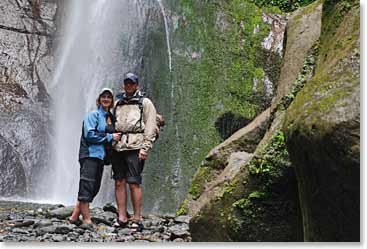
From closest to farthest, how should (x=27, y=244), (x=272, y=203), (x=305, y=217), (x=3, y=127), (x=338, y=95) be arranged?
(x=338, y=95), (x=305, y=217), (x=27, y=244), (x=272, y=203), (x=3, y=127)

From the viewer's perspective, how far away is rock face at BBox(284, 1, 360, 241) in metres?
1.83

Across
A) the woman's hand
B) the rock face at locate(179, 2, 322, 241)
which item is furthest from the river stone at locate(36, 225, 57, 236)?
the rock face at locate(179, 2, 322, 241)

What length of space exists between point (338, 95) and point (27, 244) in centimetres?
154

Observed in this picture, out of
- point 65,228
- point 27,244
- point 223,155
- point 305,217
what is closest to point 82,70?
point 223,155

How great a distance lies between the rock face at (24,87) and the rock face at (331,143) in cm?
617

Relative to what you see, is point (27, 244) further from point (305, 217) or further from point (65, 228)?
point (305, 217)

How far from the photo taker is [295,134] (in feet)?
6.52

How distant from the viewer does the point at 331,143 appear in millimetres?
1830

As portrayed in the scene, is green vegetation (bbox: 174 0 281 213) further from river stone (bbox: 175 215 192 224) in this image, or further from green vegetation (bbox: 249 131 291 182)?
green vegetation (bbox: 249 131 291 182)

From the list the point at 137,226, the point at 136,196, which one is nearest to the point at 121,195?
the point at 136,196

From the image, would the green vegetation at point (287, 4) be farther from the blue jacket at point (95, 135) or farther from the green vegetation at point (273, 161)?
the green vegetation at point (273, 161)

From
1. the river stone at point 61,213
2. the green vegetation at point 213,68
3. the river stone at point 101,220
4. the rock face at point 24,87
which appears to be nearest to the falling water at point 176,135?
the green vegetation at point 213,68

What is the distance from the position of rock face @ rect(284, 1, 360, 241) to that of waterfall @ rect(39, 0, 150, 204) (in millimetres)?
5766

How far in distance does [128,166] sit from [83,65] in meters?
5.38
